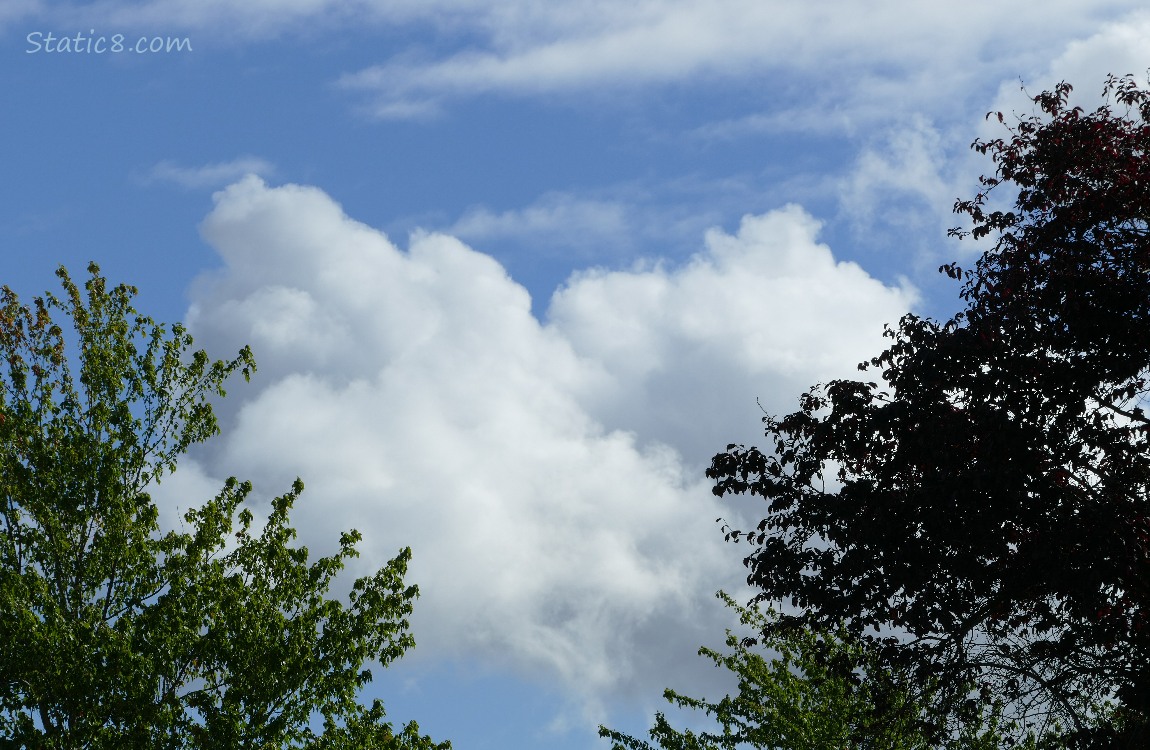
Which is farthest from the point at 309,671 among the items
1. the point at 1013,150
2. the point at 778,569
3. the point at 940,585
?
the point at 1013,150

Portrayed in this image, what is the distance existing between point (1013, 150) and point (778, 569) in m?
6.87

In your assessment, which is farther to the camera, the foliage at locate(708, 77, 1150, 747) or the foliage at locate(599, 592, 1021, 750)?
the foliage at locate(599, 592, 1021, 750)

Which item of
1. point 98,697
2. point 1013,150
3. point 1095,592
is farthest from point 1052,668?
point 98,697

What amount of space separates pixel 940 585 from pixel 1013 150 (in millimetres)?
6401

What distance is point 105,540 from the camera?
1689cm

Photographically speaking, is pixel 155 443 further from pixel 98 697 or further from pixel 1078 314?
pixel 1078 314

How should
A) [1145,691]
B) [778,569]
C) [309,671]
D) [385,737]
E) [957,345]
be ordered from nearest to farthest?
[1145,691]
[957,345]
[778,569]
[309,671]
[385,737]

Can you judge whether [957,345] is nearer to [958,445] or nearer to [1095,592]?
[958,445]

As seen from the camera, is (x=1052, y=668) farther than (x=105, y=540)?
No

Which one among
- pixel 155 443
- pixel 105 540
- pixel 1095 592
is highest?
pixel 155 443

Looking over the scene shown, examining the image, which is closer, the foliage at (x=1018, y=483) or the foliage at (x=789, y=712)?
the foliage at (x=1018, y=483)

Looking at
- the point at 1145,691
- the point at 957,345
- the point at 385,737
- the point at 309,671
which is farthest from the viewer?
the point at 385,737

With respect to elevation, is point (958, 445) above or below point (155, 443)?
below

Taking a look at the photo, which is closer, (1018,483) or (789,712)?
(1018,483)
